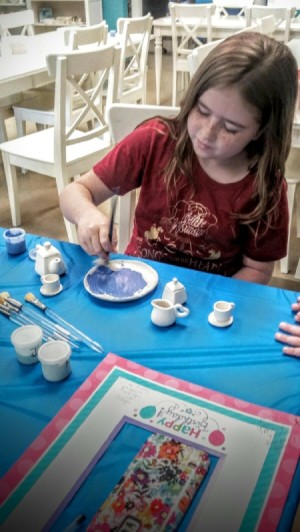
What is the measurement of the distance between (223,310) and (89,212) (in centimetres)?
41

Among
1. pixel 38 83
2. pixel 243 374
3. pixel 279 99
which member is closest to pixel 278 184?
pixel 279 99

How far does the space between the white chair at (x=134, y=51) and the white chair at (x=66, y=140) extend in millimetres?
880

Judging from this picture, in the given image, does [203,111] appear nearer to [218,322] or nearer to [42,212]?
[218,322]

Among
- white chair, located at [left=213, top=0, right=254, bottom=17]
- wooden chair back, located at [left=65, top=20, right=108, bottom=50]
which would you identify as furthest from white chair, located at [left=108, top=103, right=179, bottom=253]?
white chair, located at [left=213, top=0, right=254, bottom=17]

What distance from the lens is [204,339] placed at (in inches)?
33.1

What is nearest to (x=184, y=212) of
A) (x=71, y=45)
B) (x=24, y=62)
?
(x=71, y=45)

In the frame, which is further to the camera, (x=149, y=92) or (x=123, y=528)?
(x=149, y=92)

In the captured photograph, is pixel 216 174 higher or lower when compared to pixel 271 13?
lower

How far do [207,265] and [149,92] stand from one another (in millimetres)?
4644

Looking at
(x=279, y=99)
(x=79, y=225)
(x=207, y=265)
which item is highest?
(x=279, y=99)

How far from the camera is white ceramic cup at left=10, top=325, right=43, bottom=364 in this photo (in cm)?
77

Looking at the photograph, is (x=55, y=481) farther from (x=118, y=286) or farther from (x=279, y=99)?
(x=279, y=99)

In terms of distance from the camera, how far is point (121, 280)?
101 centimetres

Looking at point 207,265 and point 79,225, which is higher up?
point 79,225
